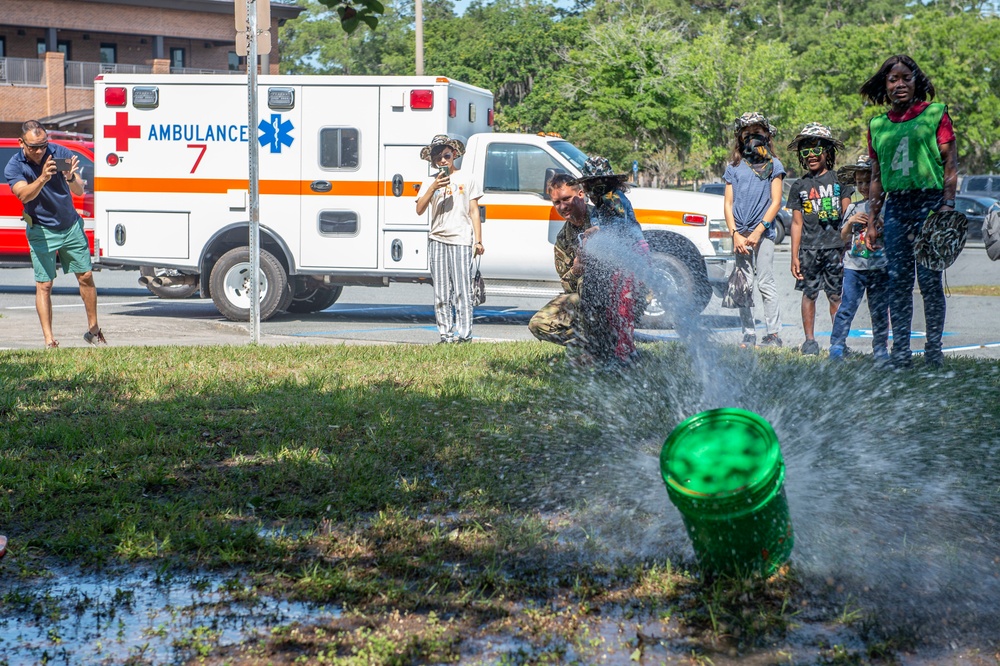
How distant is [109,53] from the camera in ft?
155

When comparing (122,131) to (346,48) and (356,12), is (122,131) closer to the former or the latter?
(356,12)

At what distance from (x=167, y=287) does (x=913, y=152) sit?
8843mm

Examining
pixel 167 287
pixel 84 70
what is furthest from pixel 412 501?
pixel 84 70

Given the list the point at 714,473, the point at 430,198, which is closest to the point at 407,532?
the point at 714,473

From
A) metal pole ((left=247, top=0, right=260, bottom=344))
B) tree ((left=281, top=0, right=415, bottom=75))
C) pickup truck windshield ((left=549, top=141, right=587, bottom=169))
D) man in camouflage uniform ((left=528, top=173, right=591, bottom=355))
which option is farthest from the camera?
tree ((left=281, top=0, right=415, bottom=75))

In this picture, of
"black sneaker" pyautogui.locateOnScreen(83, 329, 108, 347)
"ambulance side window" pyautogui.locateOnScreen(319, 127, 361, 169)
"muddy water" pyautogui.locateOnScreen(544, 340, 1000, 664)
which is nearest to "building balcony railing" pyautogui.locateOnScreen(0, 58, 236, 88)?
"ambulance side window" pyautogui.locateOnScreen(319, 127, 361, 169)

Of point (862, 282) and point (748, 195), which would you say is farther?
point (748, 195)

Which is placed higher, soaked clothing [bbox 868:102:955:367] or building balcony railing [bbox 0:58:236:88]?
building balcony railing [bbox 0:58:236:88]

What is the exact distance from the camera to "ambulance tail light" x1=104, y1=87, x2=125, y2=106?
Result: 12320 millimetres

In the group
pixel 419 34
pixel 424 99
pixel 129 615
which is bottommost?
pixel 129 615

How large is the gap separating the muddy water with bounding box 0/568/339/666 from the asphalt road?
640 cm

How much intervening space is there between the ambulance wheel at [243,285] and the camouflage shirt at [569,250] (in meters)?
5.53


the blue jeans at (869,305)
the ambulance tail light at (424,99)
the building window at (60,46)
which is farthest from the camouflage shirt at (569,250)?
the building window at (60,46)

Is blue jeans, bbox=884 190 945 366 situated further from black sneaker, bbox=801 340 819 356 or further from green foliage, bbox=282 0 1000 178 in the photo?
green foliage, bbox=282 0 1000 178
